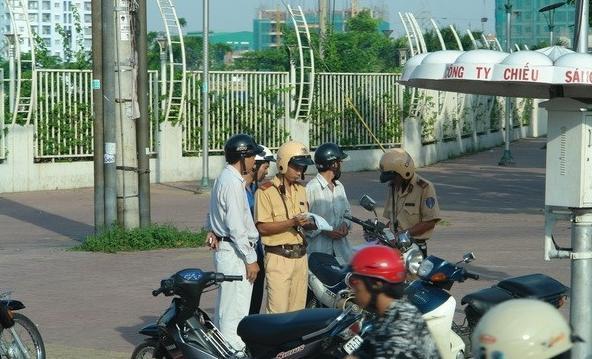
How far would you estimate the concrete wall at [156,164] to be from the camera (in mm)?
24750

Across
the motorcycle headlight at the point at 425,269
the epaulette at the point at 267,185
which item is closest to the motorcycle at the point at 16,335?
the epaulette at the point at 267,185

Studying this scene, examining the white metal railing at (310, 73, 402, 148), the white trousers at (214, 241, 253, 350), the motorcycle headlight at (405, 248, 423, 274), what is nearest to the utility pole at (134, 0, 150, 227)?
the white trousers at (214, 241, 253, 350)

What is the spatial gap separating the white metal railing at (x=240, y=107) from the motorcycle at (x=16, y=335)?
18.5 m

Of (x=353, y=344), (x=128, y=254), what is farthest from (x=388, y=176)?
(x=128, y=254)

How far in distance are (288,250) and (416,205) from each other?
1.13 m

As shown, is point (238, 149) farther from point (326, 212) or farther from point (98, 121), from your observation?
point (98, 121)

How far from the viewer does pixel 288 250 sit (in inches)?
371

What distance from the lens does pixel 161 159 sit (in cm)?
2748

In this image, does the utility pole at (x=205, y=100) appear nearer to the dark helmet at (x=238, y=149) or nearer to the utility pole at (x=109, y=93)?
the utility pole at (x=109, y=93)

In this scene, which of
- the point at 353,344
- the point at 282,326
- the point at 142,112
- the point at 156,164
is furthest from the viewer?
the point at 156,164

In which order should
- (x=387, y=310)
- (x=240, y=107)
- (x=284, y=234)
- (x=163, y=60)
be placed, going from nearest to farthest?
(x=387, y=310) < (x=284, y=234) < (x=163, y=60) < (x=240, y=107)

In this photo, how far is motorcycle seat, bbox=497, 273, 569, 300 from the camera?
8266 millimetres

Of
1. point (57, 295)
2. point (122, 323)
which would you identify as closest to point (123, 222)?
point (57, 295)

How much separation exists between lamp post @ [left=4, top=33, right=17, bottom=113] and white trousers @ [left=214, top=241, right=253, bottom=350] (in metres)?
16.3
